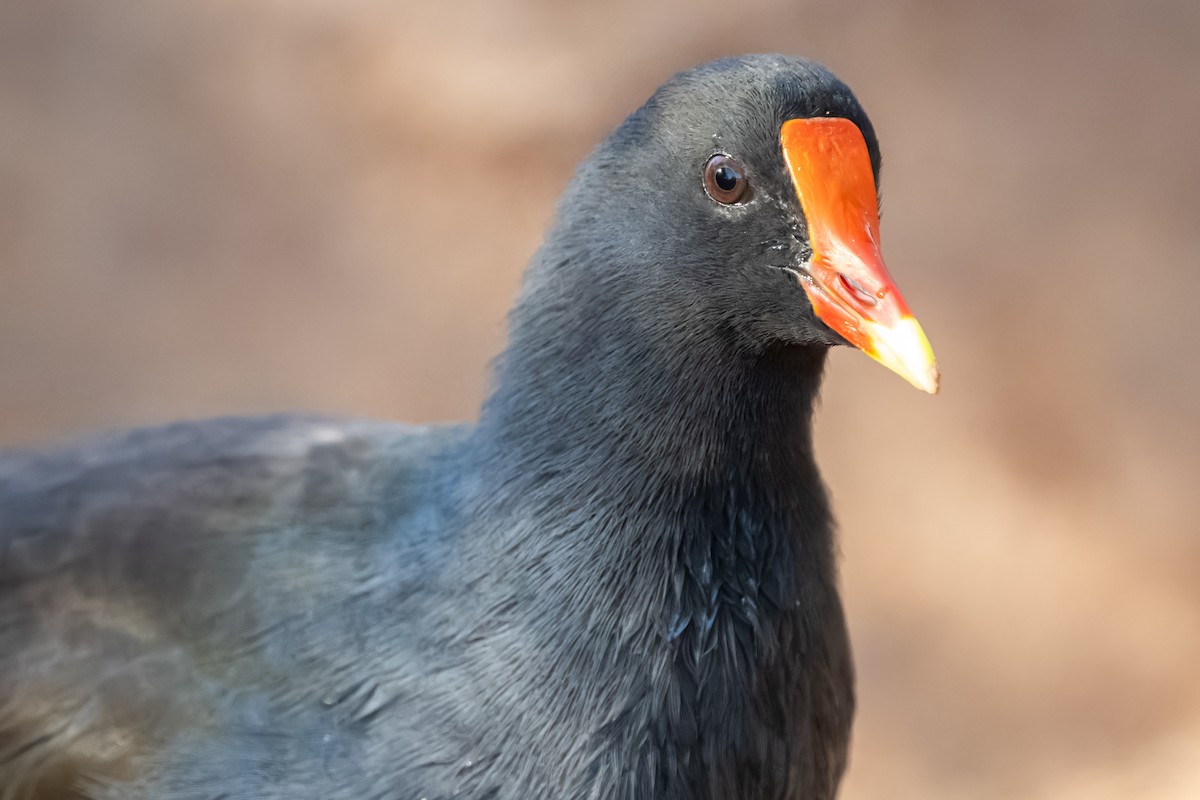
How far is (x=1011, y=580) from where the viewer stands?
13.5 ft

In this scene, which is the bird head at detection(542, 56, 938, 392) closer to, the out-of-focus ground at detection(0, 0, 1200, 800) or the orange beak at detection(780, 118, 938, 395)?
the orange beak at detection(780, 118, 938, 395)

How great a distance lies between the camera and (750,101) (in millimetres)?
1822

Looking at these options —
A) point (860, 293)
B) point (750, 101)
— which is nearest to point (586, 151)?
point (750, 101)

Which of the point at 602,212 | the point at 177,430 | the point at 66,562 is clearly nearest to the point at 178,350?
the point at 177,430

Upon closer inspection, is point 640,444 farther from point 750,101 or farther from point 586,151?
point 586,151

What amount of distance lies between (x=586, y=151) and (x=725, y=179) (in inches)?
114

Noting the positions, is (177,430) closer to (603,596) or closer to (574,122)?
(603,596)

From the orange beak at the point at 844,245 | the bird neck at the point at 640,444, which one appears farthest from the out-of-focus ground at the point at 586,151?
the orange beak at the point at 844,245

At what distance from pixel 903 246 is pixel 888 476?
80 centimetres

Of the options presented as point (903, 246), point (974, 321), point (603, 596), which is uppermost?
point (903, 246)

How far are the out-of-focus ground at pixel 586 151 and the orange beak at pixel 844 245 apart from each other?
8.32 feet

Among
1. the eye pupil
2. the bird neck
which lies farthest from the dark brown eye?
the bird neck

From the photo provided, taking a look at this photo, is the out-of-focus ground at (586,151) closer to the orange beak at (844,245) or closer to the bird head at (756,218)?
the bird head at (756,218)

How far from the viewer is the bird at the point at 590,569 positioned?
1828 millimetres
